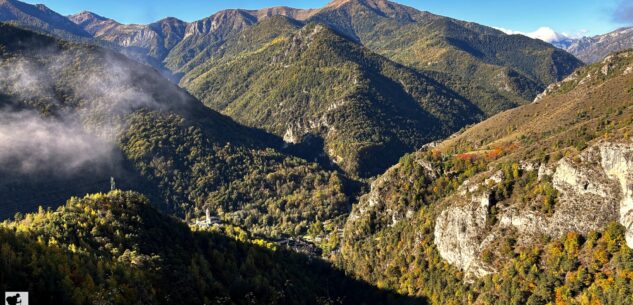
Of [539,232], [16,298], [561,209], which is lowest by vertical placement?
[16,298]

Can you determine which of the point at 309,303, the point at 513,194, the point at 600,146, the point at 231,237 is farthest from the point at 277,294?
the point at 600,146

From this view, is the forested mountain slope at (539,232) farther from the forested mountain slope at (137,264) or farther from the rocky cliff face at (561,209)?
the forested mountain slope at (137,264)

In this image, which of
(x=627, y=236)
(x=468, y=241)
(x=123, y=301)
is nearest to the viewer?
(x=123, y=301)

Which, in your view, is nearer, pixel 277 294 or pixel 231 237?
pixel 277 294

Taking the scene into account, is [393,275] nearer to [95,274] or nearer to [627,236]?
[627,236]

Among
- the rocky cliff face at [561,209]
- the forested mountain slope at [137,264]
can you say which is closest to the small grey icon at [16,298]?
the forested mountain slope at [137,264]

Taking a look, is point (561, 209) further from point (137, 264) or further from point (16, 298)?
point (16, 298)

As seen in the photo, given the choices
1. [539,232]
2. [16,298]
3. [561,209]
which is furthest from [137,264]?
[561,209]

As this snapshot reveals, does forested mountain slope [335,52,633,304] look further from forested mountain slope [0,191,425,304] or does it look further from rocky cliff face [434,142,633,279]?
forested mountain slope [0,191,425,304]
